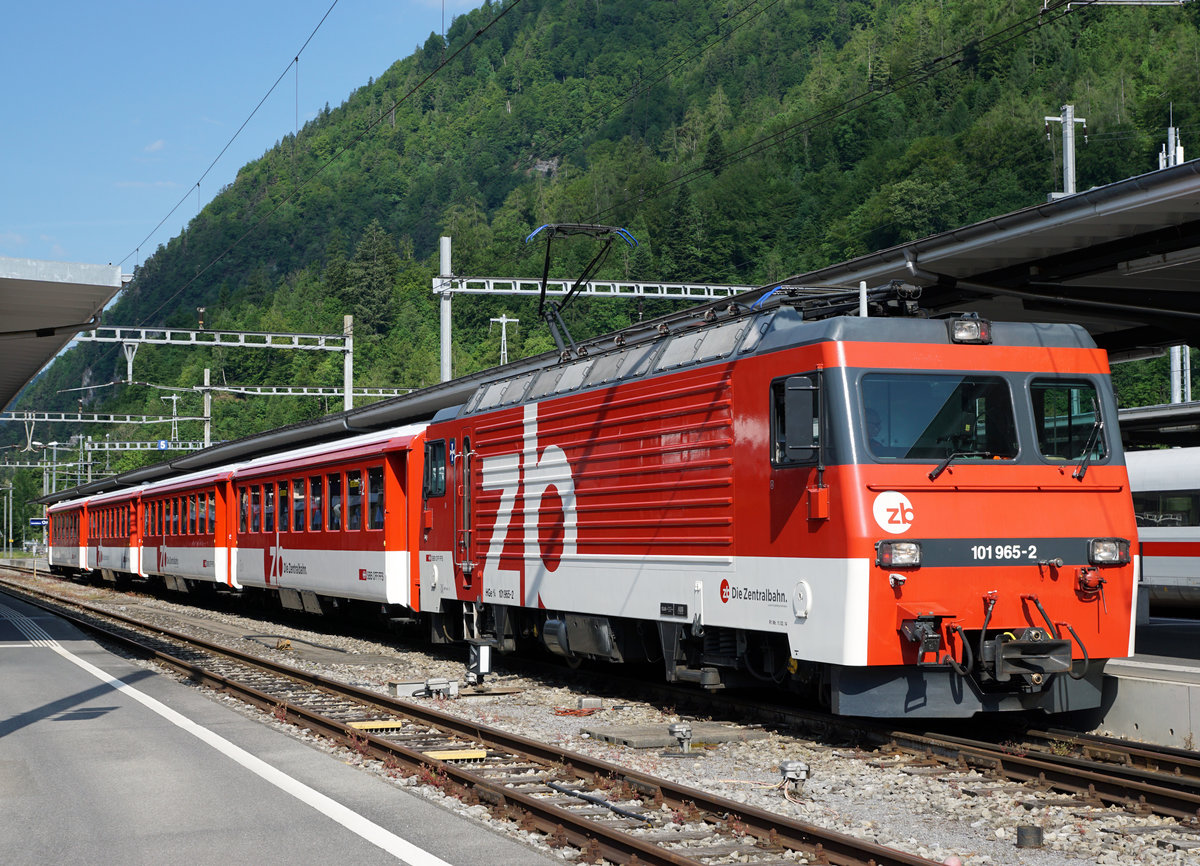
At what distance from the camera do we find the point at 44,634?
23.7m

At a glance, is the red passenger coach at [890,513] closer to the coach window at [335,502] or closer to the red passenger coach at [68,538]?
the coach window at [335,502]

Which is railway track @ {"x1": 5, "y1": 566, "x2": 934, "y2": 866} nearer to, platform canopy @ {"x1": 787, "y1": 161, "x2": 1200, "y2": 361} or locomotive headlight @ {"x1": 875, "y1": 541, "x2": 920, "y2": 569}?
locomotive headlight @ {"x1": 875, "y1": 541, "x2": 920, "y2": 569}

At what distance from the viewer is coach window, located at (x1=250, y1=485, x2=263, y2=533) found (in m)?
25.8

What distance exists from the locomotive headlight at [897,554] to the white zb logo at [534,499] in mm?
4761

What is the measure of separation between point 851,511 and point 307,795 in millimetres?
4264

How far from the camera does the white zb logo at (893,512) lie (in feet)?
31.9

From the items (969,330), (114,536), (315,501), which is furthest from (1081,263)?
(114,536)

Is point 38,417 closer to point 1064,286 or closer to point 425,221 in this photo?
point 1064,286

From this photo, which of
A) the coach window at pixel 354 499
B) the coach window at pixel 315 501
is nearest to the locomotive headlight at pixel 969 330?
the coach window at pixel 354 499

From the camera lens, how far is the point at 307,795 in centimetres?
884

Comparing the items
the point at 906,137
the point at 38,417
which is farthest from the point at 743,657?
the point at 906,137

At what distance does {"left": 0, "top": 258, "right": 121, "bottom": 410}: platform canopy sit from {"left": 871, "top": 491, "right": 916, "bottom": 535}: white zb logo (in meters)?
11.6

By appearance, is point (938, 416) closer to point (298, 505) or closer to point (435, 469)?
point (435, 469)

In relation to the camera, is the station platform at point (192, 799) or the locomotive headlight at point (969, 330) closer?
the station platform at point (192, 799)
